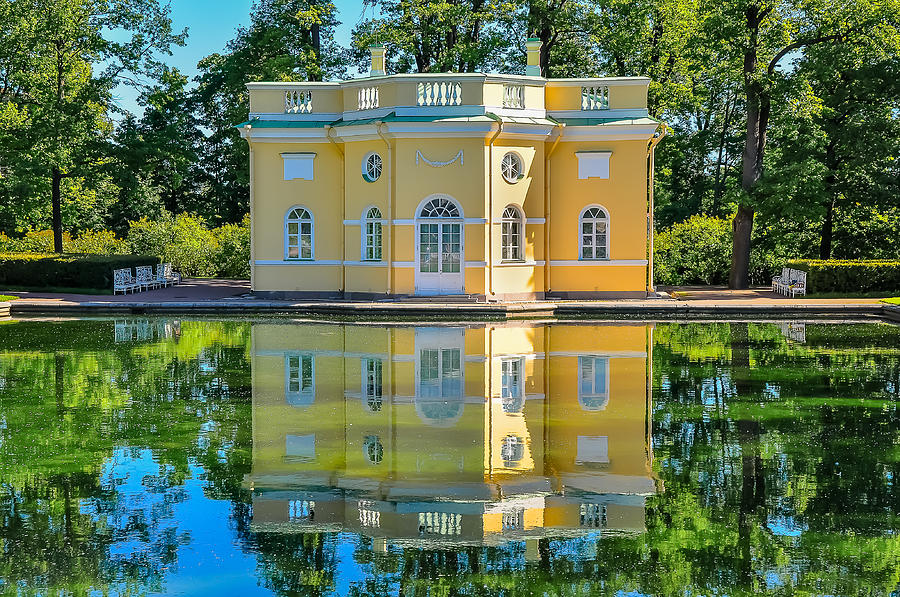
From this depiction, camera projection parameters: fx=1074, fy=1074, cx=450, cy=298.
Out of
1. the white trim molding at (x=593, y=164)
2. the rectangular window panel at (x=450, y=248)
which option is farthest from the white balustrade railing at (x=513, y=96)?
the rectangular window panel at (x=450, y=248)

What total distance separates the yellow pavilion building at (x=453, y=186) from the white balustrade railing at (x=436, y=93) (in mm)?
31

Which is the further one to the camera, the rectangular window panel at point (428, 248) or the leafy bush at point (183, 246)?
the leafy bush at point (183, 246)

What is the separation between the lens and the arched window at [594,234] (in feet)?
89.9

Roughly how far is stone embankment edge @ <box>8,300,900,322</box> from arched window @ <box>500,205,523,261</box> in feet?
7.25

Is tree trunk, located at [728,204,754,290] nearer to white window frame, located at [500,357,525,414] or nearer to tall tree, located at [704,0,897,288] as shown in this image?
tall tree, located at [704,0,897,288]

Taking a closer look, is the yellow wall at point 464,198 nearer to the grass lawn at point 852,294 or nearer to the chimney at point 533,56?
the chimney at point 533,56

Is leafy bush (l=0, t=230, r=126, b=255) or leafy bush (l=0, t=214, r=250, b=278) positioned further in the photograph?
leafy bush (l=0, t=230, r=126, b=255)

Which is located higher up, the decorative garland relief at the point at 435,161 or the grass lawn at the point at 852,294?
the decorative garland relief at the point at 435,161

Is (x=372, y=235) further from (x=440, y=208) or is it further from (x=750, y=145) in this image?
(x=750, y=145)

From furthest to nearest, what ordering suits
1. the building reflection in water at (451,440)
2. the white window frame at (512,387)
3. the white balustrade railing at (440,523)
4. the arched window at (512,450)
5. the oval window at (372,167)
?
the oval window at (372,167)
the white window frame at (512,387)
the arched window at (512,450)
the building reflection in water at (451,440)
the white balustrade railing at (440,523)

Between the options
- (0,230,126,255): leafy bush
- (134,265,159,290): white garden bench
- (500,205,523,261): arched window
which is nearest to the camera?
(500,205,523,261): arched window

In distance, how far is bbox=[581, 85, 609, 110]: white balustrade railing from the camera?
27.3 metres

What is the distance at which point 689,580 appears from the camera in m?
6.83

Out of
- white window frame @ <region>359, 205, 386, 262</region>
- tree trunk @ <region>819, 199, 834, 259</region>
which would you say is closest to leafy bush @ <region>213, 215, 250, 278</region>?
white window frame @ <region>359, 205, 386, 262</region>
